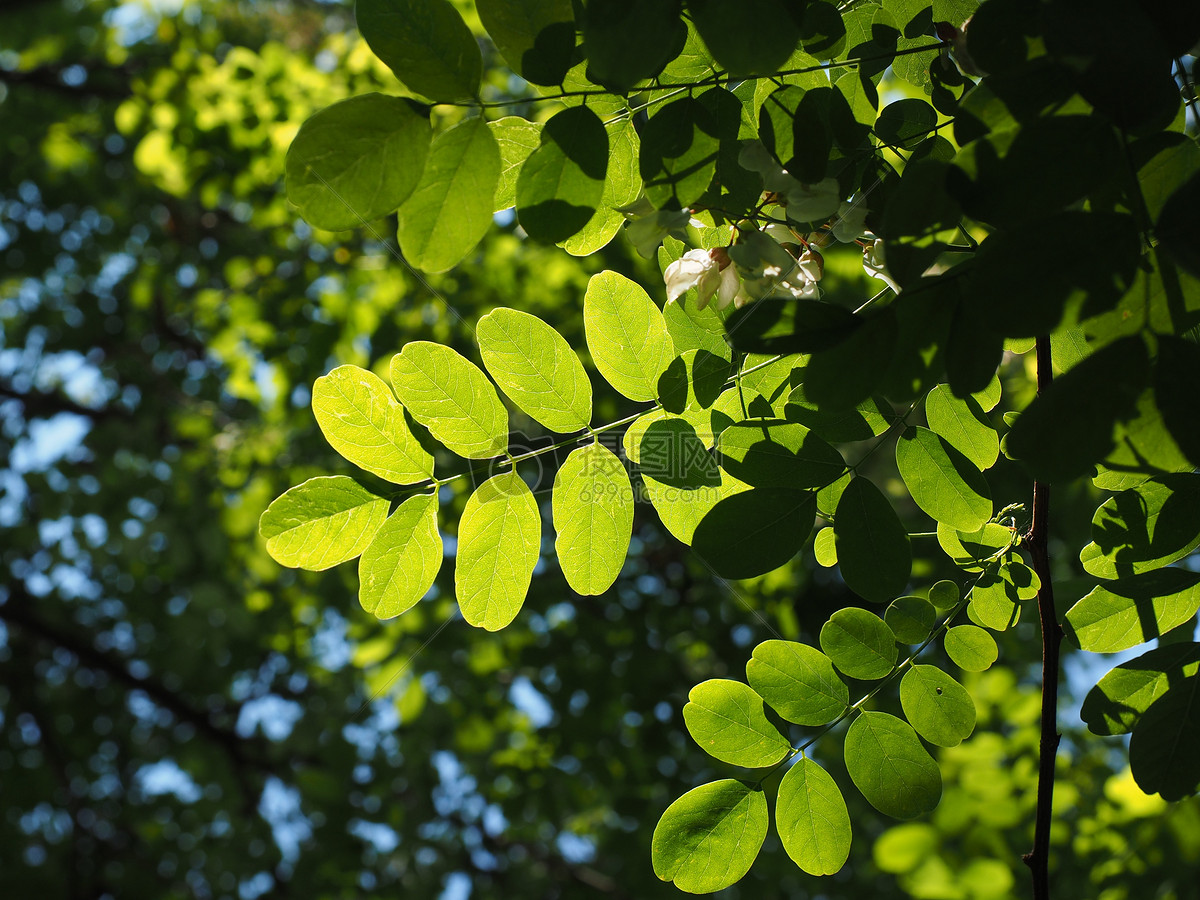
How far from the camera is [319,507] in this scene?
90cm

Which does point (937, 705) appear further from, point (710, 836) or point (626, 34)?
point (626, 34)

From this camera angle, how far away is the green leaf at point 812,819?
913 millimetres

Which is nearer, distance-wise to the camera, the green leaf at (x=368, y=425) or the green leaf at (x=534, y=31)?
the green leaf at (x=534, y=31)

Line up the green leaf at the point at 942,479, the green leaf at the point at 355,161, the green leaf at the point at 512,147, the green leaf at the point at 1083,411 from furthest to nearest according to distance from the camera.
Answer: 1. the green leaf at the point at 942,479
2. the green leaf at the point at 512,147
3. the green leaf at the point at 355,161
4. the green leaf at the point at 1083,411

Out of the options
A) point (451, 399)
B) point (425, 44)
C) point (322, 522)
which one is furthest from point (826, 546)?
point (425, 44)

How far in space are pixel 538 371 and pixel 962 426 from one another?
0.46 metres

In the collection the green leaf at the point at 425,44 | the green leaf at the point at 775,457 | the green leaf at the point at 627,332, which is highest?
the green leaf at the point at 425,44

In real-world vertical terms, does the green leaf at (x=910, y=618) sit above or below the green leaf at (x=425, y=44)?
below

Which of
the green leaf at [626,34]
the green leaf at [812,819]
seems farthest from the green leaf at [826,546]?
the green leaf at [626,34]

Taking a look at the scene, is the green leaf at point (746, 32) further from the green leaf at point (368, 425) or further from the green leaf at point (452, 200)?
the green leaf at point (368, 425)

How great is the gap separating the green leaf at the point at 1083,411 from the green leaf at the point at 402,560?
56cm

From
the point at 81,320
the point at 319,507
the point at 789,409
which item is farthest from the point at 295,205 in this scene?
the point at 81,320

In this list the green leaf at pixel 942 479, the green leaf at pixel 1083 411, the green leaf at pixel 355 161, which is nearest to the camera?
the green leaf at pixel 1083 411

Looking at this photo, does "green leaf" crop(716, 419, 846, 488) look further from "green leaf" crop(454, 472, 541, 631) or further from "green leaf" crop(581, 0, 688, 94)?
"green leaf" crop(581, 0, 688, 94)
